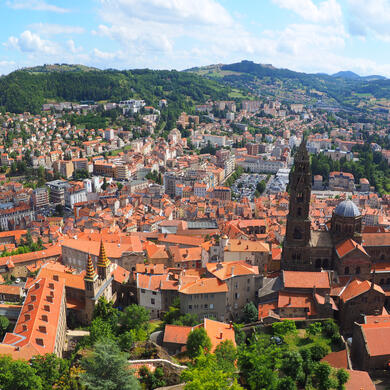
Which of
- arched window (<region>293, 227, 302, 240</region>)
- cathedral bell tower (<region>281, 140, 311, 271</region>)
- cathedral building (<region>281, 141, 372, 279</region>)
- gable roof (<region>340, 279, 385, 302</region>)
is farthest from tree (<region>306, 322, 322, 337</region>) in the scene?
arched window (<region>293, 227, 302, 240</region>)

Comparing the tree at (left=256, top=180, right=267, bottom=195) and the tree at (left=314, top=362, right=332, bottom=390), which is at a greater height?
the tree at (left=256, top=180, right=267, bottom=195)

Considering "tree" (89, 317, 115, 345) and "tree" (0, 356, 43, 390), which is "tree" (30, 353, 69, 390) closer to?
"tree" (0, 356, 43, 390)

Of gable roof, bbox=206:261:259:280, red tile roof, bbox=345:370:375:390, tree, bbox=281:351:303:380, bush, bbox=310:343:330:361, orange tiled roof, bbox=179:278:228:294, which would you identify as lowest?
bush, bbox=310:343:330:361

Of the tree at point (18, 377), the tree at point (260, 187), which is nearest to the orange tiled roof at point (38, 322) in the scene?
the tree at point (18, 377)

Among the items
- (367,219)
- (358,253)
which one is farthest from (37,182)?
(358,253)

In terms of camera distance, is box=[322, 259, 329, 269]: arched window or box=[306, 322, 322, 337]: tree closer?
box=[306, 322, 322, 337]: tree

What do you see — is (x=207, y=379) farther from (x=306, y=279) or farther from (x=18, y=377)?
(x=306, y=279)
